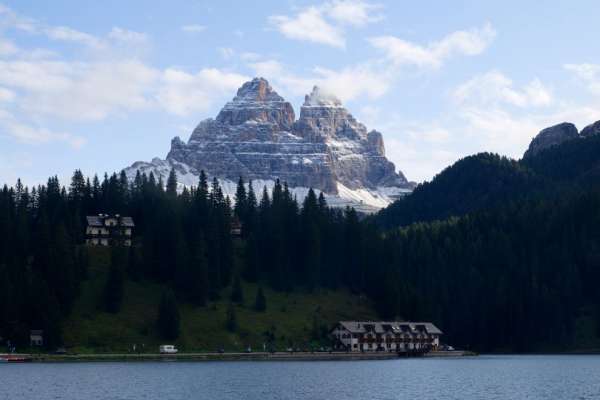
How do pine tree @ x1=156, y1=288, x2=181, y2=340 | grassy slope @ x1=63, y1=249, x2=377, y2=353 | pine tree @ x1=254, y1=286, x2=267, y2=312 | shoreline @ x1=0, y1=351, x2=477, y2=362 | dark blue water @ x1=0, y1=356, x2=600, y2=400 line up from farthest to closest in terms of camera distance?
pine tree @ x1=254, y1=286, x2=267, y2=312
pine tree @ x1=156, y1=288, x2=181, y2=340
grassy slope @ x1=63, y1=249, x2=377, y2=353
shoreline @ x1=0, y1=351, x2=477, y2=362
dark blue water @ x1=0, y1=356, x2=600, y2=400

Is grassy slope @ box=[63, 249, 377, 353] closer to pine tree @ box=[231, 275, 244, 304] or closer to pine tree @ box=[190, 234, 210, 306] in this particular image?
A: pine tree @ box=[231, 275, 244, 304]

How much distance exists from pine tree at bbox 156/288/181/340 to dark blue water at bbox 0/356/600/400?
13671mm

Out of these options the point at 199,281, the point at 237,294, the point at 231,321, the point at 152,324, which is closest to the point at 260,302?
the point at 237,294

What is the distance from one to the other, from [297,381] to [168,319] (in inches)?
2213

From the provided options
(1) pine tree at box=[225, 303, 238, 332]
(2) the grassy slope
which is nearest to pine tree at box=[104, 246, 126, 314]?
(2) the grassy slope

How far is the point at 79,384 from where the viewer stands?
118 m

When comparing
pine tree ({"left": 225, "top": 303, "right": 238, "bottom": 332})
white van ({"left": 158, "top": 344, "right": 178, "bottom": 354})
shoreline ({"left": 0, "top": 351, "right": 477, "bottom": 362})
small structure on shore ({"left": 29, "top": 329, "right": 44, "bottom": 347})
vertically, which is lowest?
shoreline ({"left": 0, "top": 351, "right": 477, "bottom": 362})

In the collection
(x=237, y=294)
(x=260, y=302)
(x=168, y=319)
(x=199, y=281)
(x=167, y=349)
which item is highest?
(x=199, y=281)

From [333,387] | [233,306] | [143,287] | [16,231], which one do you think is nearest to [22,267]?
[16,231]

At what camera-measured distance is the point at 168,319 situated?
17625cm

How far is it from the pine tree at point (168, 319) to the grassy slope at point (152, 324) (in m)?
1.54

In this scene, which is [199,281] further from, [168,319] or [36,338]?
[36,338]

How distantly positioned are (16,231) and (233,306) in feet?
146

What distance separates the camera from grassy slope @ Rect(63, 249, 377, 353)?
171375mm
